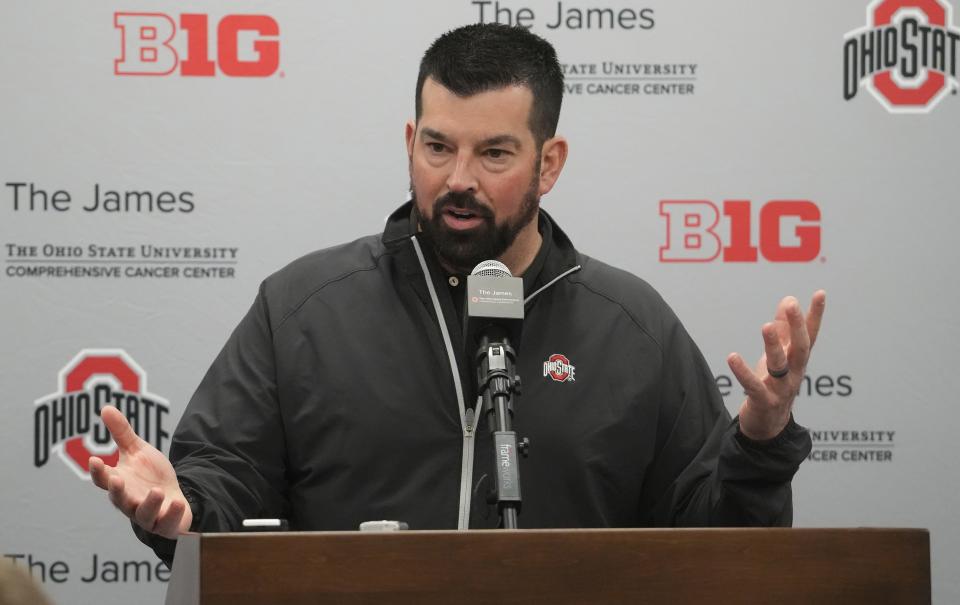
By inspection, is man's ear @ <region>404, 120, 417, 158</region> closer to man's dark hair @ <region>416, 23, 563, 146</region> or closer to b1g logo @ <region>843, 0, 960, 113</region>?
man's dark hair @ <region>416, 23, 563, 146</region>

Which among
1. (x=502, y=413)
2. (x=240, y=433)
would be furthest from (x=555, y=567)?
(x=240, y=433)

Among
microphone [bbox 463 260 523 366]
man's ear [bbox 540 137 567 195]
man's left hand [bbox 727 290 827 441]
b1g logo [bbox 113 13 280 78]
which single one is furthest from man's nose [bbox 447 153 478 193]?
b1g logo [bbox 113 13 280 78]

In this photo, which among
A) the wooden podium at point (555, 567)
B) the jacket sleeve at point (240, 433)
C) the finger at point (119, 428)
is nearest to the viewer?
→ the wooden podium at point (555, 567)

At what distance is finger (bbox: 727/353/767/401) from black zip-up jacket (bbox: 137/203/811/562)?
0.92 ft

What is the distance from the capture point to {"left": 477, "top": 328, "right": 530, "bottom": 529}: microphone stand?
168 cm

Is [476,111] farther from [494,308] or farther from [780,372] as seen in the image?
[780,372]

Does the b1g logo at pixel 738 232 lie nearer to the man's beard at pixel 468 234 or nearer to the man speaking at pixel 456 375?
the man speaking at pixel 456 375

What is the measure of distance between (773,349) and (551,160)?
0.89m

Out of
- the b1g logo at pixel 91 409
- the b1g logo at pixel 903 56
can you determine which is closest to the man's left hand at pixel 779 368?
the b1g logo at pixel 903 56

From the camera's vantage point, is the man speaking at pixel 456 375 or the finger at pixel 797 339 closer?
the finger at pixel 797 339

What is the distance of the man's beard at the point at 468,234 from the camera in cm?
242

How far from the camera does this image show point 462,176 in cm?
239

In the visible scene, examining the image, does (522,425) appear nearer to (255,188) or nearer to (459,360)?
(459,360)

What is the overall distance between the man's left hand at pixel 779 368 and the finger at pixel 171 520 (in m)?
0.84
